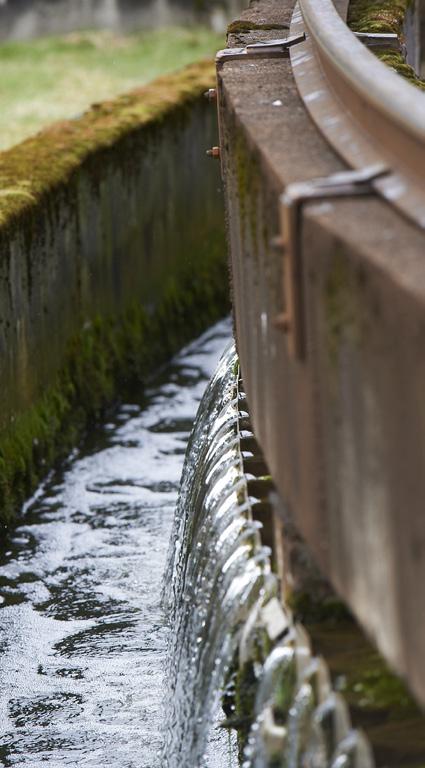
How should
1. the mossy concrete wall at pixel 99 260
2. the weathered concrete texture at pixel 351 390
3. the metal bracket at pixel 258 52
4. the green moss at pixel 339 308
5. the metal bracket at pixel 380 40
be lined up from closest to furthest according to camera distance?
the weathered concrete texture at pixel 351 390
the green moss at pixel 339 308
the metal bracket at pixel 258 52
the metal bracket at pixel 380 40
the mossy concrete wall at pixel 99 260

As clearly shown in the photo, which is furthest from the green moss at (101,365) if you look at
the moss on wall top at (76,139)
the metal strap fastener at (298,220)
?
the metal strap fastener at (298,220)

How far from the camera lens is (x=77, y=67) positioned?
57.2 ft

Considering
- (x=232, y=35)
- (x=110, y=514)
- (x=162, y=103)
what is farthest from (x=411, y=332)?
(x=162, y=103)

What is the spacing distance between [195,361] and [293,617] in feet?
22.7

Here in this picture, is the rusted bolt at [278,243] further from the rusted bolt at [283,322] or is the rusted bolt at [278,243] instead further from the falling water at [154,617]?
the falling water at [154,617]

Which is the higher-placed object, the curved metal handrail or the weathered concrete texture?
the curved metal handrail

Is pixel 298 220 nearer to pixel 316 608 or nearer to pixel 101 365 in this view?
pixel 316 608

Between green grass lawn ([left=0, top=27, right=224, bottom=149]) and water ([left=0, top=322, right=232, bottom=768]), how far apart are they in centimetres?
381

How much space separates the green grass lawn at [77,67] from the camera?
45.3ft

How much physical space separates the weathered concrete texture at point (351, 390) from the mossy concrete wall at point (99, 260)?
4176mm

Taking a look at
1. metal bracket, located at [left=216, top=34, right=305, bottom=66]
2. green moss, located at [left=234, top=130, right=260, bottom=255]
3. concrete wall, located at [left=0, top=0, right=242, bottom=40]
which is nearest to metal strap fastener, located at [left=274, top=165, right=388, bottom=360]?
green moss, located at [left=234, top=130, right=260, bottom=255]

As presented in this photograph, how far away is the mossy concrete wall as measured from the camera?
8164 mm

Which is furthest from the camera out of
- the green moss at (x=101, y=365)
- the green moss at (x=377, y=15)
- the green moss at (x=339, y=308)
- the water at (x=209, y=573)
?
the green moss at (x=101, y=365)

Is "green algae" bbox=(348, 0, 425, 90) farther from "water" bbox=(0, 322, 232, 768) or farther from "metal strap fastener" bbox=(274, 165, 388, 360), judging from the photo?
"metal strap fastener" bbox=(274, 165, 388, 360)
